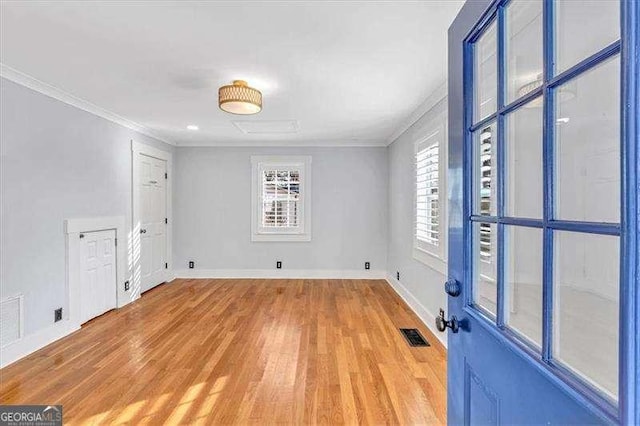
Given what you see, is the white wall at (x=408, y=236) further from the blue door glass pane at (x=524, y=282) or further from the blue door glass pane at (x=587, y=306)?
the blue door glass pane at (x=587, y=306)

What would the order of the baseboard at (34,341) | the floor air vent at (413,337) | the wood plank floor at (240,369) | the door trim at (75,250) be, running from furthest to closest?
the door trim at (75,250)
the floor air vent at (413,337)
the baseboard at (34,341)
the wood plank floor at (240,369)

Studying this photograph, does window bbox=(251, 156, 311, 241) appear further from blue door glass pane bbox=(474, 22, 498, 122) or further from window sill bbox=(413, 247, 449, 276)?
blue door glass pane bbox=(474, 22, 498, 122)

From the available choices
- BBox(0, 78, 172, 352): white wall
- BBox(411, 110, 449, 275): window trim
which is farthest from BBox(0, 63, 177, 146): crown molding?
BBox(411, 110, 449, 275): window trim

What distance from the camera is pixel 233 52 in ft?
7.37

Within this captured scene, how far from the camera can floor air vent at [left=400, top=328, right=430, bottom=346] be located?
2.92 meters

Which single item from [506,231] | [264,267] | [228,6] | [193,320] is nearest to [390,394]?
[506,231]

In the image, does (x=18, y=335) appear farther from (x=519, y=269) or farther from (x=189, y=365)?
(x=519, y=269)

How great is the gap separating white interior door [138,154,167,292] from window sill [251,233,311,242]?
146 cm

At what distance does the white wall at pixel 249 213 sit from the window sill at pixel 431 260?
172cm

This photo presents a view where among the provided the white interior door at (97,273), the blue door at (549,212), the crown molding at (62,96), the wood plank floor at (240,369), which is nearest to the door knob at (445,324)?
the blue door at (549,212)

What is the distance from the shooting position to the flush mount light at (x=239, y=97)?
265 cm

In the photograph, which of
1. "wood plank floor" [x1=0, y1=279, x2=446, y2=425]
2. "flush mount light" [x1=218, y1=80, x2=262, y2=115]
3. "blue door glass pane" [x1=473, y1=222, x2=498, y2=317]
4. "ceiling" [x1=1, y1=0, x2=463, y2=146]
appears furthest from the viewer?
"flush mount light" [x1=218, y1=80, x2=262, y2=115]

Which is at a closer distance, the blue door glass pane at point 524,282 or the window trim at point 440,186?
the blue door glass pane at point 524,282

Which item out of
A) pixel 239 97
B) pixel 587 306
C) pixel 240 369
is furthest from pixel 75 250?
pixel 587 306
